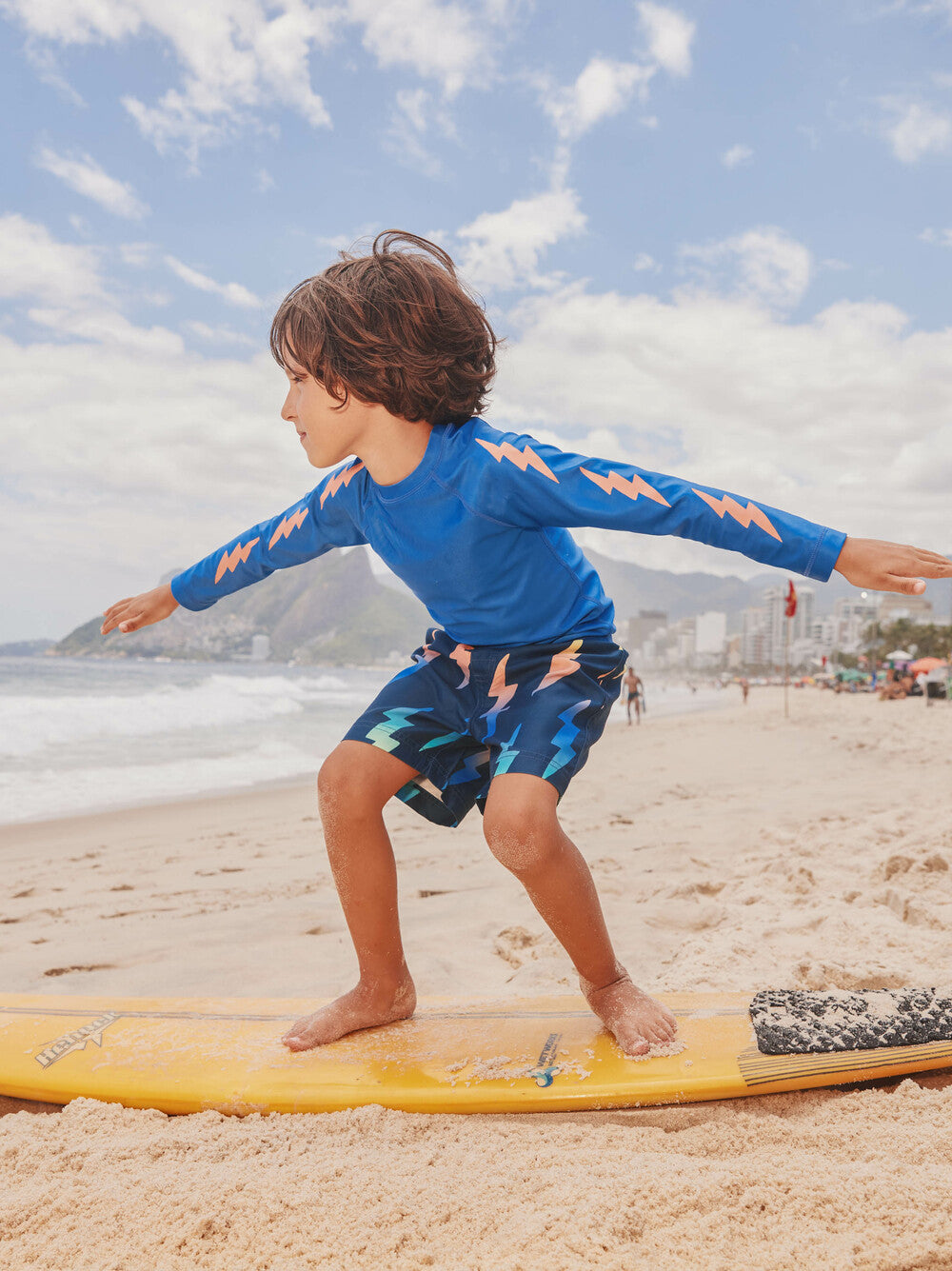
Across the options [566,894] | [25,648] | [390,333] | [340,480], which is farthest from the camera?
[25,648]

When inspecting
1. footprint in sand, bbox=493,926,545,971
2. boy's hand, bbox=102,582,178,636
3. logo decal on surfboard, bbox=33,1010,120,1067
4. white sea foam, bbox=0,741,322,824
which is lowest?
white sea foam, bbox=0,741,322,824

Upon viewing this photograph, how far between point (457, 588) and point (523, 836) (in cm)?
61

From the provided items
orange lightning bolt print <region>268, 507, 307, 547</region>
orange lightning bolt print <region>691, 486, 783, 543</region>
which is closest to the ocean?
orange lightning bolt print <region>268, 507, 307, 547</region>

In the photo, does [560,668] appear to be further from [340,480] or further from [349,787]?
[340,480]

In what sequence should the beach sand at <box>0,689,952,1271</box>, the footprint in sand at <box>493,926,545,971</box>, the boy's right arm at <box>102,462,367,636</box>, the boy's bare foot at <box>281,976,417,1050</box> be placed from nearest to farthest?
the beach sand at <box>0,689,952,1271</box>
the boy's bare foot at <box>281,976,417,1050</box>
the boy's right arm at <box>102,462,367,636</box>
the footprint in sand at <box>493,926,545,971</box>

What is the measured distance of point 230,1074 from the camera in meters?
1.90

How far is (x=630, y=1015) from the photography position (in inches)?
77.7

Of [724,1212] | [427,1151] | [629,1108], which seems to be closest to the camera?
[724,1212]

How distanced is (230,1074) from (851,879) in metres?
2.56

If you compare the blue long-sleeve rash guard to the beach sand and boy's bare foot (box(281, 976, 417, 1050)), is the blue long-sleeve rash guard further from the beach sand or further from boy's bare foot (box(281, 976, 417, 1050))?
the beach sand

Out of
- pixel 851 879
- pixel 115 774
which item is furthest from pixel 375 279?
pixel 115 774

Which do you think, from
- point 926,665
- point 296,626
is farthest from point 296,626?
point 926,665

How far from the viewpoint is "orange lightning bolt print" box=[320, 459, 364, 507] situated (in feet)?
7.20

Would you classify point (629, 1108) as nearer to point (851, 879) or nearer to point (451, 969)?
point (451, 969)
